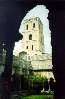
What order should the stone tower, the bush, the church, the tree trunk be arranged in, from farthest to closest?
1. the stone tower
2. the church
3. the bush
4. the tree trunk

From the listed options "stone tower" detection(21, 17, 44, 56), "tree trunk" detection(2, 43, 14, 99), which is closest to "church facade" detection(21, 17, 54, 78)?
"stone tower" detection(21, 17, 44, 56)

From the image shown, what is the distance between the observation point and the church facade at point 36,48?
4121 millimetres

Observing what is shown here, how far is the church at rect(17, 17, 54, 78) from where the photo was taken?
13.5 ft

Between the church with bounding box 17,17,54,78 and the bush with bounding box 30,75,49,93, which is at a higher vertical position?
the church with bounding box 17,17,54,78

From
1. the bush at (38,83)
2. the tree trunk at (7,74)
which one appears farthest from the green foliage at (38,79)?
the tree trunk at (7,74)

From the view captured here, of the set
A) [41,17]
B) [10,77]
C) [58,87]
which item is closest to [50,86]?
[58,87]

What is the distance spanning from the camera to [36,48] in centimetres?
433

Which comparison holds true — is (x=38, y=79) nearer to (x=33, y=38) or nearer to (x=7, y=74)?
(x=7, y=74)

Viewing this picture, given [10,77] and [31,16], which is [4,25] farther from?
[10,77]

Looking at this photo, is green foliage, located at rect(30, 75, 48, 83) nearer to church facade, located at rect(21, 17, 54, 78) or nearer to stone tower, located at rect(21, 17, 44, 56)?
church facade, located at rect(21, 17, 54, 78)

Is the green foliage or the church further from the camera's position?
the church

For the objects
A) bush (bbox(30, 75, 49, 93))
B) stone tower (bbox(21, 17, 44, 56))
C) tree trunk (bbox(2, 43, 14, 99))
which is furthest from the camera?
stone tower (bbox(21, 17, 44, 56))

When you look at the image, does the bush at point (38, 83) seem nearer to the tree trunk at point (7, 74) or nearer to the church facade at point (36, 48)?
the church facade at point (36, 48)

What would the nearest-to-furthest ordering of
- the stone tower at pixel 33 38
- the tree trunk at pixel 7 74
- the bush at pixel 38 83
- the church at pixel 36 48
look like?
the tree trunk at pixel 7 74
the bush at pixel 38 83
the church at pixel 36 48
the stone tower at pixel 33 38
